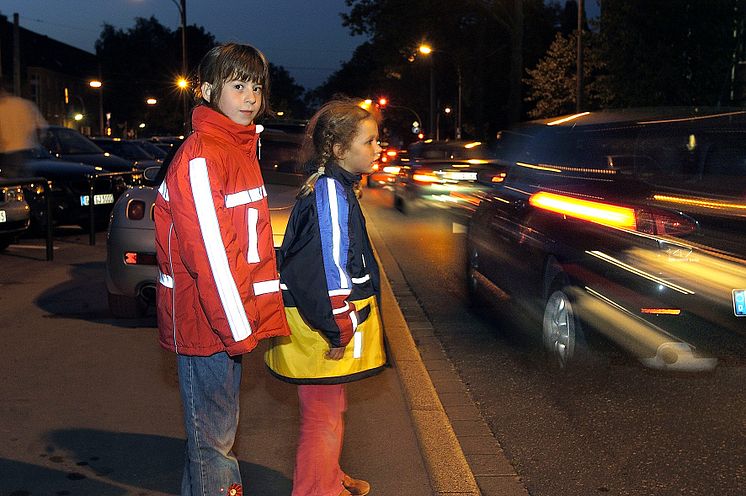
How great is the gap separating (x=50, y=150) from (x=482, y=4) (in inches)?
972

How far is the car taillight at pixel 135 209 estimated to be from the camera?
830 cm

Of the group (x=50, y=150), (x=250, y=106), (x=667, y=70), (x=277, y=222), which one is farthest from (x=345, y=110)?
(x=667, y=70)

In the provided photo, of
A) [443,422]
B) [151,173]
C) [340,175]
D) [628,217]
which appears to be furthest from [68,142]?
[340,175]

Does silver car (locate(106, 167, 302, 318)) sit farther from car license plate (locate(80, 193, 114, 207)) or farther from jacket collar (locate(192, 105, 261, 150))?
car license plate (locate(80, 193, 114, 207))

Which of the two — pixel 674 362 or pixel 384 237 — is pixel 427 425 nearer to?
pixel 674 362

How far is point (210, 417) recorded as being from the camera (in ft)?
11.5

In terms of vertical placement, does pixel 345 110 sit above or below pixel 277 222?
above

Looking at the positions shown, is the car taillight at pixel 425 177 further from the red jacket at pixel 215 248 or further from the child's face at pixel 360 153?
the red jacket at pixel 215 248

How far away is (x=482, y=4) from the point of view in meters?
39.5

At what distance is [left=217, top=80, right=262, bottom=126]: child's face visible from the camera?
3.46m

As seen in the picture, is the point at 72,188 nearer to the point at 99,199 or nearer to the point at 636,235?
the point at 99,199

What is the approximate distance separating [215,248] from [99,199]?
Answer: 1363 cm

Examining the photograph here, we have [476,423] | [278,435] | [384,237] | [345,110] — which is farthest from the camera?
[384,237]

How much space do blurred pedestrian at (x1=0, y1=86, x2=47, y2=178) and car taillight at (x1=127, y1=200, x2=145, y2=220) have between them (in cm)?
498
